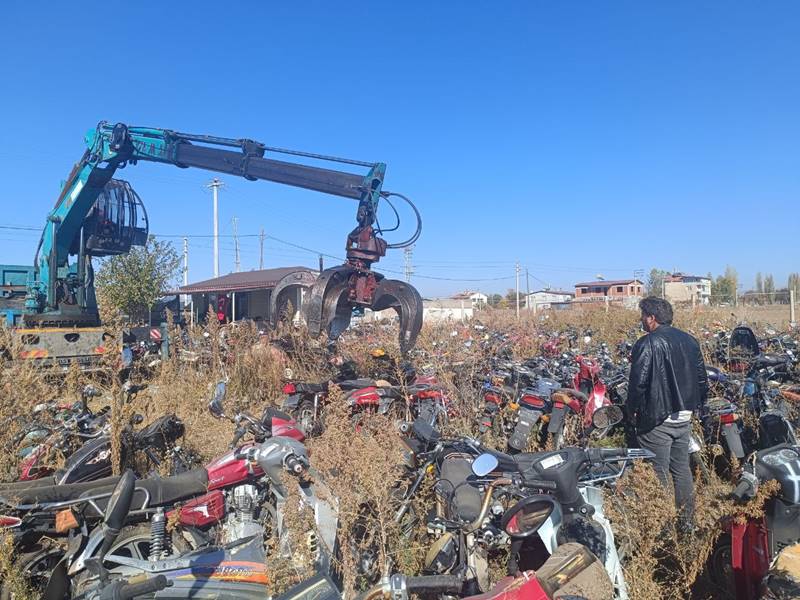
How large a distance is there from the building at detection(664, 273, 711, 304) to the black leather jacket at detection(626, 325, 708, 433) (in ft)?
67.1

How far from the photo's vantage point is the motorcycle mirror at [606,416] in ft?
17.8

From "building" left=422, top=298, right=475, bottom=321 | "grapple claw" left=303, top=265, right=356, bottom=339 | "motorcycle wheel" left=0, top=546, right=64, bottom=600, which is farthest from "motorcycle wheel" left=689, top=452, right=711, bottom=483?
"motorcycle wheel" left=0, top=546, right=64, bottom=600

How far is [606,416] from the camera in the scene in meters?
5.46

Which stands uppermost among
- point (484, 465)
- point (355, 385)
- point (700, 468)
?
point (484, 465)

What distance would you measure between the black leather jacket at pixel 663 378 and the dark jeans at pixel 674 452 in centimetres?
9

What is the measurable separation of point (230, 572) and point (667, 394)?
11.1 feet

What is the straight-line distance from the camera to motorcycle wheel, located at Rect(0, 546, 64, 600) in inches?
115

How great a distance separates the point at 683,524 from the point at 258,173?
7289mm

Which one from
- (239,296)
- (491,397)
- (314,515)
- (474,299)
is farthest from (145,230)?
(474,299)

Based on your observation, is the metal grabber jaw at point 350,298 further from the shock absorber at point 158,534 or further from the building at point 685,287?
the building at point 685,287

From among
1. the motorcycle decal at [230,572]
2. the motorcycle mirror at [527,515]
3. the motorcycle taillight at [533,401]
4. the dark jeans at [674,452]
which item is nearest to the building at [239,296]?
the motorcycle taillight at [533,401]

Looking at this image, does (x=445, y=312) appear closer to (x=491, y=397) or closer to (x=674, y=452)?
(x=491, y=397)

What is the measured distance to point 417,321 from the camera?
6.39m

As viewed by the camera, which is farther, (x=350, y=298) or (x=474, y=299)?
(x=474, y=299)
